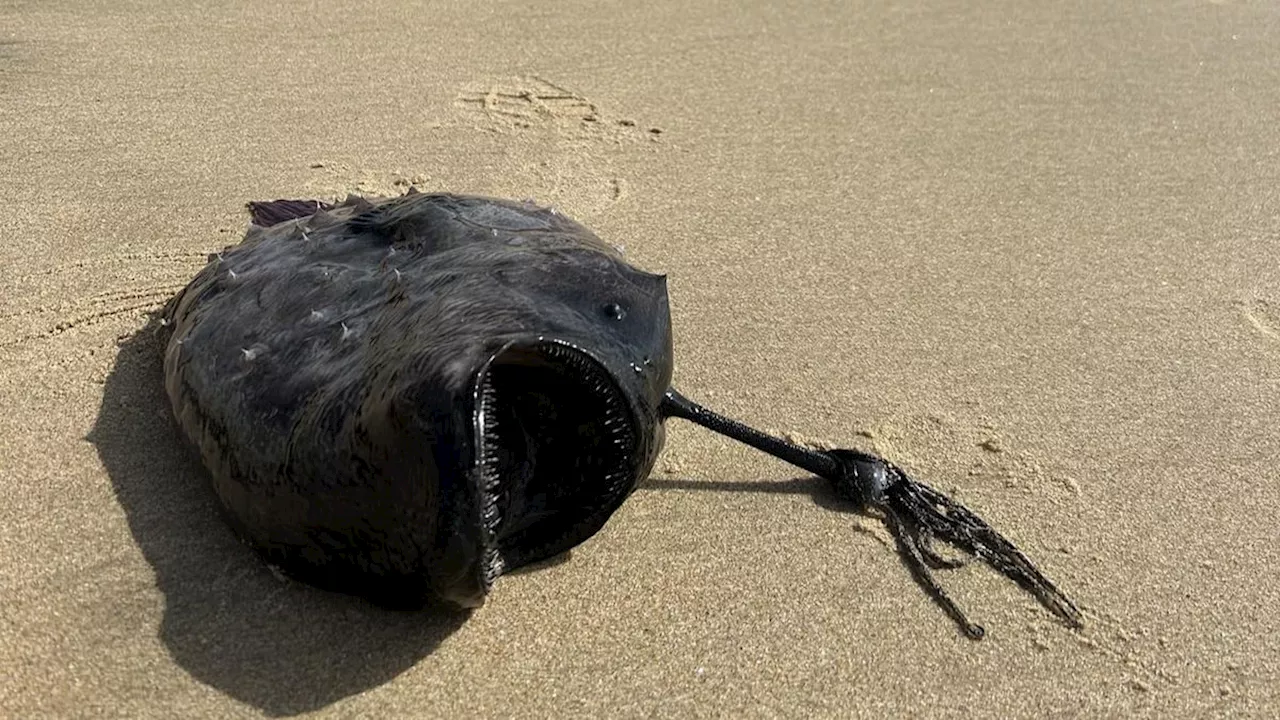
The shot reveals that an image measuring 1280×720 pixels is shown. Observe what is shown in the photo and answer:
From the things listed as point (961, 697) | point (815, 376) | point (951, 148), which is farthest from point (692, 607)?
point (951, 148)

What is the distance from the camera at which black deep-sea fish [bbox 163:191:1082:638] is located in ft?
7.23

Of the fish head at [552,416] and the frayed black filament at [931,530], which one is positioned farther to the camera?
the frayed black filament at [931,530]

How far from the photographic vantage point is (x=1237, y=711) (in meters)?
2.73

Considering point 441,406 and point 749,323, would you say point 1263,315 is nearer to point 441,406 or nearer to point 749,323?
point 749,323

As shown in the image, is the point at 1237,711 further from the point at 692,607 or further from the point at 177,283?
the point at 177,283

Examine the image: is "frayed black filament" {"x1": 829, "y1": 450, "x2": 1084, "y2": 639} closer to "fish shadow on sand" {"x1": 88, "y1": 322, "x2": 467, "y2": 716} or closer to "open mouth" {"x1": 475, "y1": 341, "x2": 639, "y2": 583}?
"open mouth" {"x1": 475, "y1": 341, "x2": 639, "y2": 583}

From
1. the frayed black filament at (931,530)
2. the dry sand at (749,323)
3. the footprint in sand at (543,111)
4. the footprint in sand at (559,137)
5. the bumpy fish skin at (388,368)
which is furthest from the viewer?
Result: the footprint in sand at (543,111)

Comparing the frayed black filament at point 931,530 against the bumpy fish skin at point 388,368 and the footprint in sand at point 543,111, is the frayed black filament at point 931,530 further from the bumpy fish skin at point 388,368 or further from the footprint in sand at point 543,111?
the footprint in sand at point 543,111

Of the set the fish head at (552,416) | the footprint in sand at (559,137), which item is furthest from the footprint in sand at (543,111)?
the fish head at (552,416)

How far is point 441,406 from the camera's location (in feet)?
A: 6.84

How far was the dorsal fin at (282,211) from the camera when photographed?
13.0 ft

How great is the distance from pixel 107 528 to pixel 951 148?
4.06 metres

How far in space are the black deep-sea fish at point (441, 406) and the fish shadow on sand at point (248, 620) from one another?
0.12 metres

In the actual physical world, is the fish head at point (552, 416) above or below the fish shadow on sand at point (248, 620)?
above
